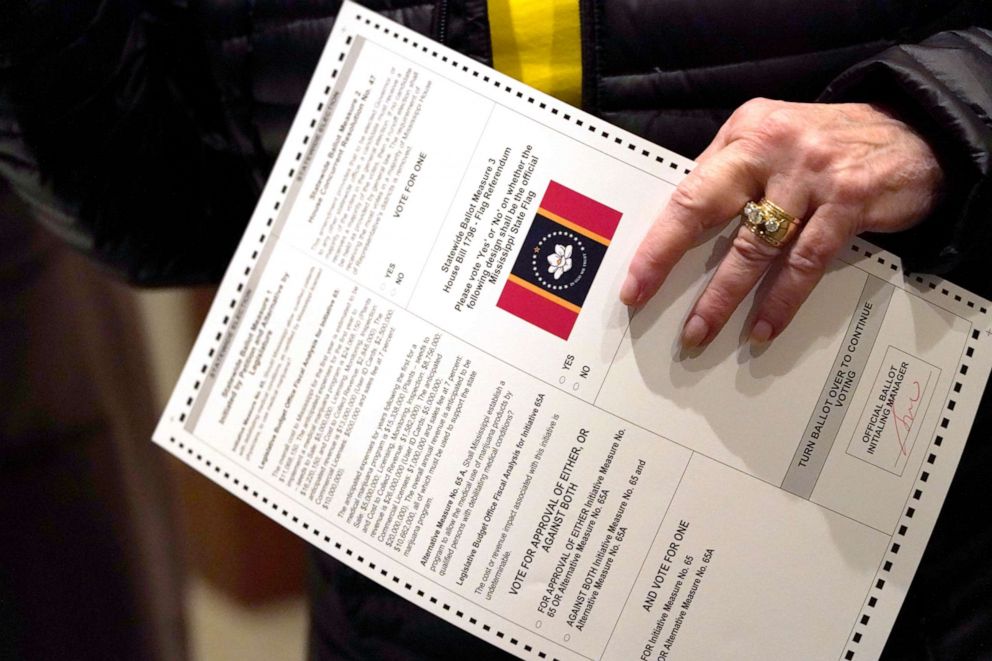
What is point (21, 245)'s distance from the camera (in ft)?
3.02

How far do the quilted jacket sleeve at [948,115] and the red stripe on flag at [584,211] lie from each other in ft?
0.59

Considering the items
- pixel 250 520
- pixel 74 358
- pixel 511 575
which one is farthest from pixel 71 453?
pixel 511 575

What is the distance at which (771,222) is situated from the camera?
0.48 metres

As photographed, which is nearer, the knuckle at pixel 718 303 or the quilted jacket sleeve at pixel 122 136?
the knuckle at pixel 718 303

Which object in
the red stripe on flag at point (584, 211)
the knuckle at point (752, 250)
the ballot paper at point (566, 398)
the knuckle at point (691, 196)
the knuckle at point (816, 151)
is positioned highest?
the knuckle at point (816, 151)

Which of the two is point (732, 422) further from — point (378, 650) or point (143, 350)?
point (143, 350)

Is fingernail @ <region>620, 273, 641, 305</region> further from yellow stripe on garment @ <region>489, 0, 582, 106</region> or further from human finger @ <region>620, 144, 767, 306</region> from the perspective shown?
yellow stripe on garment @ <region>489, 0, 582, 106</region>

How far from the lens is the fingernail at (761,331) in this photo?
49 centimetres

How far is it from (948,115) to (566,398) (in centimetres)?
31

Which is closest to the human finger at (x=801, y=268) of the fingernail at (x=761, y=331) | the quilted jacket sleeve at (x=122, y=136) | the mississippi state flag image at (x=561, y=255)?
the fingernail at (x=761, y=331)

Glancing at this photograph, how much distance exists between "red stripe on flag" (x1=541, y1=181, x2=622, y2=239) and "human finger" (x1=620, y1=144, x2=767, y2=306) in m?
0.03
